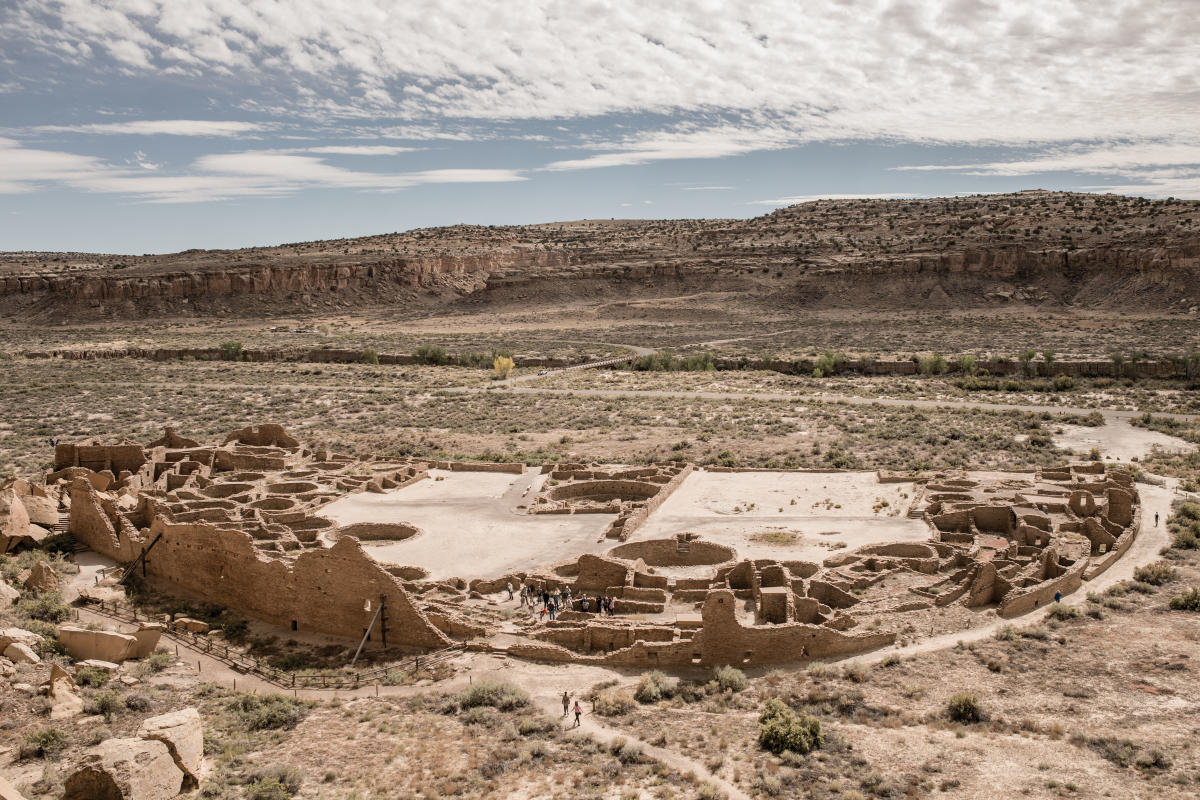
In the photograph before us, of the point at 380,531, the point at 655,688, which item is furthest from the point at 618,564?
the point at 380,531

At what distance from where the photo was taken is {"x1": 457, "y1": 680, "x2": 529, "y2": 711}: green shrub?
2109 centimetres

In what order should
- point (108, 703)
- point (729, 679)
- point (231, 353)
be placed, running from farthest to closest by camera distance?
1. point (231, 353)
2. point (729, 679)
3. point (108, 703)

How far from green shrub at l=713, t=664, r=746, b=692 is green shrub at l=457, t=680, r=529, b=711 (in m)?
4.36

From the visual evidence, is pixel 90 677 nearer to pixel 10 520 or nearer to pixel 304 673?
pixel 304 673

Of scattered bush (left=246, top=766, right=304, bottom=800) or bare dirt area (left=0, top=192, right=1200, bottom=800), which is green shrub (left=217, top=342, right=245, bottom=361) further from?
scattered bush (left=246, top=766, right=304, bottom=800)

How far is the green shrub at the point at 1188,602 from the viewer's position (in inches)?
985

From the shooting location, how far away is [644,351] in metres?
91.3


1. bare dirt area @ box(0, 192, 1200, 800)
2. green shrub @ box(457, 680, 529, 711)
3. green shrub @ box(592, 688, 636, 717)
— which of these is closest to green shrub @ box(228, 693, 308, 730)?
bare dirt area @ box(0, 192, 1200, 800)

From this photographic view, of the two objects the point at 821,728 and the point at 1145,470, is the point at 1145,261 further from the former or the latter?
the point at 821,728

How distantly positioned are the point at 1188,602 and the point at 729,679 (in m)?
12.7

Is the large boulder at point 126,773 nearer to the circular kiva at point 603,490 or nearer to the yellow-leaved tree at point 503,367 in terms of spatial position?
the circular kiva at point 603,490

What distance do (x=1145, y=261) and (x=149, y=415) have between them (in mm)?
97075

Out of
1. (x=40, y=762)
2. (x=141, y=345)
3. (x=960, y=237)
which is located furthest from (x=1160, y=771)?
(x=960, y=237)

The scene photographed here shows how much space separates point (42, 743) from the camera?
59.6 ft
